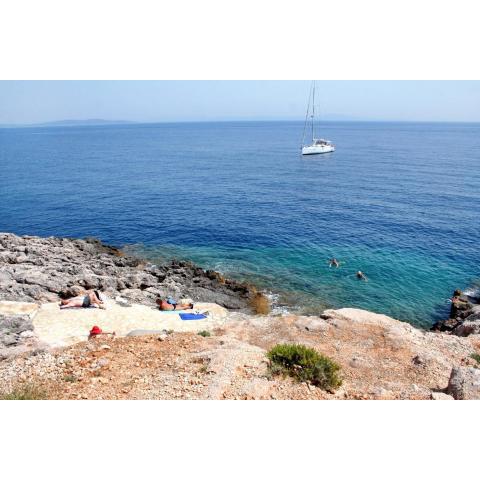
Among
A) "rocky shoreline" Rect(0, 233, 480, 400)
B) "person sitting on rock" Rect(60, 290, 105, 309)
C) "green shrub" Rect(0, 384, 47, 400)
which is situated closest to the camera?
"green shrub" Rect(0, 384, 47, 400)

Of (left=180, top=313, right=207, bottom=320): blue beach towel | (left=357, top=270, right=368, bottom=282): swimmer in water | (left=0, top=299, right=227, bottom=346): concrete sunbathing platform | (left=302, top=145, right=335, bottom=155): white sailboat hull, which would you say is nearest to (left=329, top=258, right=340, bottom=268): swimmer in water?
(left=357, top=270, right=368, bottom=282): swimmer in water

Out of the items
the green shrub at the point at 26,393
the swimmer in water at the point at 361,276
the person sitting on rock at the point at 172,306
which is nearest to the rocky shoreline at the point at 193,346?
the green shrub at the point at 26,393

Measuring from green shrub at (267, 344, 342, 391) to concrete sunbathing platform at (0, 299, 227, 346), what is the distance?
8082 millimetres

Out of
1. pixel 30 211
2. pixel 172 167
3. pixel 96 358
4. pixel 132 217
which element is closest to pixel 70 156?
pixel 172 167

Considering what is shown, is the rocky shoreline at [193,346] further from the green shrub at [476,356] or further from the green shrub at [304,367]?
the green shrub at [304,367]

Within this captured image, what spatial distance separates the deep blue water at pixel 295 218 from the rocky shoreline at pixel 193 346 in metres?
4.28

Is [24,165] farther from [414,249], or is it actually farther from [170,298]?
[414,249]

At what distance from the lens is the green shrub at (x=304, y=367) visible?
35.8ft

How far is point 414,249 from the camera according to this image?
32.9 m

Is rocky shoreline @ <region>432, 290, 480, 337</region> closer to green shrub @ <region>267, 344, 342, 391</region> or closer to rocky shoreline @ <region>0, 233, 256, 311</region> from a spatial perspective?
green shrub @ <region>267, 344, 342, 391</region>

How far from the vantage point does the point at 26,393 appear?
9.70 meters

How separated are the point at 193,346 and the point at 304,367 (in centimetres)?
482

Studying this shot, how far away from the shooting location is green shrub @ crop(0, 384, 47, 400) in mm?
9266

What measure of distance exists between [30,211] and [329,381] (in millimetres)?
44340
